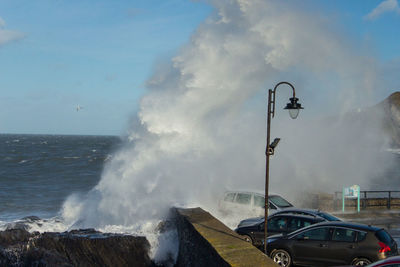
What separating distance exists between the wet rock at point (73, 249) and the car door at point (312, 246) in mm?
4366

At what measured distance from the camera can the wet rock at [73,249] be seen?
11.0 metres

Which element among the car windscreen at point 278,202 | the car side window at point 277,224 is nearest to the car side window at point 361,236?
the car side window at point 277,224

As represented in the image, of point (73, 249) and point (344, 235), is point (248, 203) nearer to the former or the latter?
point (344, 235)

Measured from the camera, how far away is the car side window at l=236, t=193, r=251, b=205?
15.2 meters

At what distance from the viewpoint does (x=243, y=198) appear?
15.3 meters

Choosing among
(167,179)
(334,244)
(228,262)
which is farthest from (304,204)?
(228,262)

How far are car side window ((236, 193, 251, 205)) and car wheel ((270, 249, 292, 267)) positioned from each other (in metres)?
4.98

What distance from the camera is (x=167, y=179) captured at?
61.4 feet

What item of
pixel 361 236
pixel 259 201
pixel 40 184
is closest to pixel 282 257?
pixel 361 236

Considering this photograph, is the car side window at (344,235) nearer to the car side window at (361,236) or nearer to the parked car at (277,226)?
the car side window at (361,236)

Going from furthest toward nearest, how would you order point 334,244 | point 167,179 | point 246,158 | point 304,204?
point 246,158 → point 304,204 → point 167,179 → point 334,244

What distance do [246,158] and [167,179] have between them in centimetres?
806

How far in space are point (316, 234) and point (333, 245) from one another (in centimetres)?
50

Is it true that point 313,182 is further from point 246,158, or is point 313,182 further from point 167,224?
point 167,224
